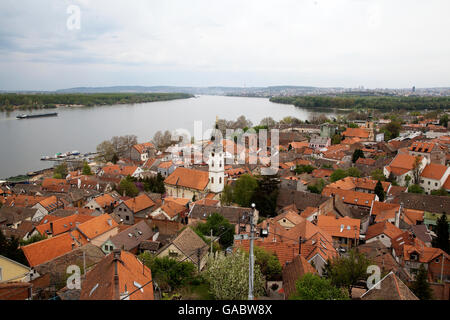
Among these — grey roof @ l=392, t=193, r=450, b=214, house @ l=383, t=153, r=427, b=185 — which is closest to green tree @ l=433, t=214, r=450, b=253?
grey roof @ l=392, t=193, r=450, b=214

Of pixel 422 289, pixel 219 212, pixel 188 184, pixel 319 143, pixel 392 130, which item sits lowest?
pixel 188 184

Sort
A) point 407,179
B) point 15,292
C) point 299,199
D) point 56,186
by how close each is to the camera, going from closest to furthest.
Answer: point 15,292
point 299,199
point 407,179
point 56,186

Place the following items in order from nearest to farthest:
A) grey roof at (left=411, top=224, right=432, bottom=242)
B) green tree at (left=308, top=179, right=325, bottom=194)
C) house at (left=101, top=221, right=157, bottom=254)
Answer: house at (left=101, top=221, right=157, bottom=254), grey roof at (left=411, top=224, right=432, bottom=242), green tree at (left=308, top=179, right=325, bottom=194)

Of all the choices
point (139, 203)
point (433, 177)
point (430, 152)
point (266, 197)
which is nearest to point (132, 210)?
point (139, 203)

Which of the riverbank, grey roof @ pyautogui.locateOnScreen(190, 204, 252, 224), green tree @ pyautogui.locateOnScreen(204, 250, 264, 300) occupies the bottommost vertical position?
grey roof @ pyautogui.locateOnScreen(190, 204, 252, 224)

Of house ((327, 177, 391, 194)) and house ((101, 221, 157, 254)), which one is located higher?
house ((327, 177, 391, 194))

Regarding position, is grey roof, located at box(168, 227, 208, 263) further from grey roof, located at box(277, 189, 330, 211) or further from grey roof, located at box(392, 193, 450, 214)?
grey roof, located at box(392, 193, 450, 214)

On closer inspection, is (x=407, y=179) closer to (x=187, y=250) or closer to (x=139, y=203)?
(x=139, y=203)
